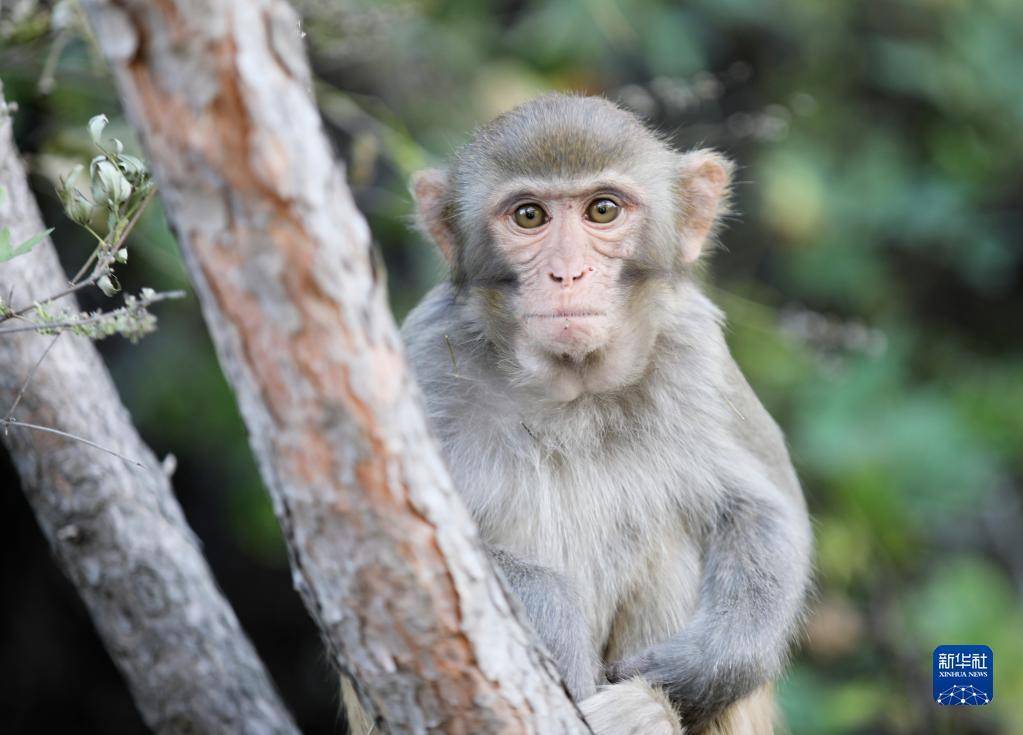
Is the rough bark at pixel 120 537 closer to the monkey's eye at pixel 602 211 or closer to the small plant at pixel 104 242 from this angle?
the small plant at pixel 104 242

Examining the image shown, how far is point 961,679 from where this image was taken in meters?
5.42

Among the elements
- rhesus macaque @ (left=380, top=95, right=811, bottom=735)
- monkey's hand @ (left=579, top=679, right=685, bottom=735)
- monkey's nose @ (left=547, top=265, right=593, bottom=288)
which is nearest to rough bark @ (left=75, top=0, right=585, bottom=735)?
monkey's hand @ (left=579, top=679, right=685, bottom=735)

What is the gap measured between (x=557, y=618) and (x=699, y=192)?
1521 millimetres

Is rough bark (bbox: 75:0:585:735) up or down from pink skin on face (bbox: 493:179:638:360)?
down

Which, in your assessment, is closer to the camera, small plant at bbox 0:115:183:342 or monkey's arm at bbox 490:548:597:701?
small plant at bbox 0:115:183:342

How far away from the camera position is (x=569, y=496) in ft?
13.5

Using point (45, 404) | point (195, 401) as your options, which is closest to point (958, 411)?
point (195, 401)

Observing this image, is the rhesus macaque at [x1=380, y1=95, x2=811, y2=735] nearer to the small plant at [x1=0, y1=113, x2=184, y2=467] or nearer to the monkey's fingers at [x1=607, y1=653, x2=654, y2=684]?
the monkey's fingers at [x1=607, y1=653, x2=654, y2=684]

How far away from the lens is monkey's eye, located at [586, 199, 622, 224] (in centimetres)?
410

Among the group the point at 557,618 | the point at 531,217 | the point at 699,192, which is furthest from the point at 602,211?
the point at 557,618

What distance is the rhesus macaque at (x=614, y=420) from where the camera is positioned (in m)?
3.95

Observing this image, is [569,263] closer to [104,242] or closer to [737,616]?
[737,616]

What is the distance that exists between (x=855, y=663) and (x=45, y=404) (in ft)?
16.1

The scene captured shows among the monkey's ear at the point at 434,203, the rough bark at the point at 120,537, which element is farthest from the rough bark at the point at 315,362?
the monkey's ear at the point at 434,203
